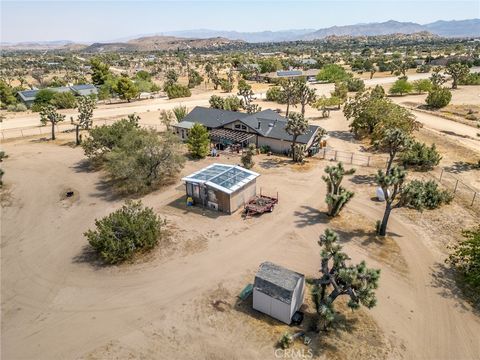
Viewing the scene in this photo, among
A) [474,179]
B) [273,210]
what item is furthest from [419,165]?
[273,210]

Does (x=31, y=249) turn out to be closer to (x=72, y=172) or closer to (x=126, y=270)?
(x=126, y=270)

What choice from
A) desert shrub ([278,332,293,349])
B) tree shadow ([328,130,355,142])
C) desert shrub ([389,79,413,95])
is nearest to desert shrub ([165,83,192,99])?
tree shadow ([328,130,355,142])

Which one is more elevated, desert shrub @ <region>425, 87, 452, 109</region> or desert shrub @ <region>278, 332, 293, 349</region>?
desert shrub @ <region>425, 87, 452, 109</region>

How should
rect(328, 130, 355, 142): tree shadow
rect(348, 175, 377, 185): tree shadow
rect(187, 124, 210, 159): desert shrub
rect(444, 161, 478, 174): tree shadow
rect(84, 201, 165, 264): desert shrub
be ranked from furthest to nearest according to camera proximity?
1. rect(328, 130, 355, 142): tree shadow
2. rect(187, 124, 210, 159): desert shrub
3. rect(444, 161, 478, 174): tree shadow
4. rect(348, 175, 377, 185): tree shadow
5. rect(84, 201, 165, 264): desert shrub

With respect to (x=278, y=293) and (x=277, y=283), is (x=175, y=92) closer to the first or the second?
(x=277, y=283)

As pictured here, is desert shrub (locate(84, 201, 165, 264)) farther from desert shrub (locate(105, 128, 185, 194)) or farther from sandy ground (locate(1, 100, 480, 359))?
desert shrub (locate(105, 128, 185, 194))

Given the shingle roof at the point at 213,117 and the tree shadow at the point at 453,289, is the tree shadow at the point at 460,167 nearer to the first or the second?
the tree shadow at the point at 453,289
